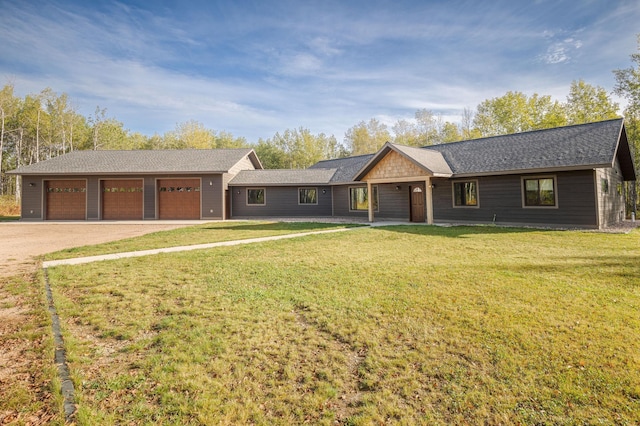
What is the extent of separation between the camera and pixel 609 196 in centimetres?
1349

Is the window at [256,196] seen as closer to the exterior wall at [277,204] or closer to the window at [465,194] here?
the exterior wall at [277,204]

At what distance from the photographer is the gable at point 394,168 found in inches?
600

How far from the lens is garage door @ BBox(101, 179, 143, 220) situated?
2091 cm

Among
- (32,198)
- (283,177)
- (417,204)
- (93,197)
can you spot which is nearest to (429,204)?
(417,204)

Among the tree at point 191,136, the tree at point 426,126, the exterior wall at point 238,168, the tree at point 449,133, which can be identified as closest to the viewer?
the exterior wall at point 238,168

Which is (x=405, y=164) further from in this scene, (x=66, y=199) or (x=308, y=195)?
(x=66, y=199)

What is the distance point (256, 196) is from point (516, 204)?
15454 mm

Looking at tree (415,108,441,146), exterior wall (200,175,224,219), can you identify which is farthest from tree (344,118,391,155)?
exterior wall (200,175,224,219)

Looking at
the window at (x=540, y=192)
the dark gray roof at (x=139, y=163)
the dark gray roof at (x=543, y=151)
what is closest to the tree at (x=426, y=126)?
the dark gray roof at (x=543, y=151)

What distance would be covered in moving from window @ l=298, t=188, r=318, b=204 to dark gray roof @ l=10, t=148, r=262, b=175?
504cm

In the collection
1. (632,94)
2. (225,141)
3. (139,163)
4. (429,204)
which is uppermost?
(225,141)

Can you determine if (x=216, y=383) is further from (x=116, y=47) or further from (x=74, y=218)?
(x=74, y=218)

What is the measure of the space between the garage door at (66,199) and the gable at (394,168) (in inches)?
751

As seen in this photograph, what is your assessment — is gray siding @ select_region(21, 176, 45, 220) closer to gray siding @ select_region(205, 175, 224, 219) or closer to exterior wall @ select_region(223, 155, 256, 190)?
gray siding @ select_region(205, 175, 224, 219)
